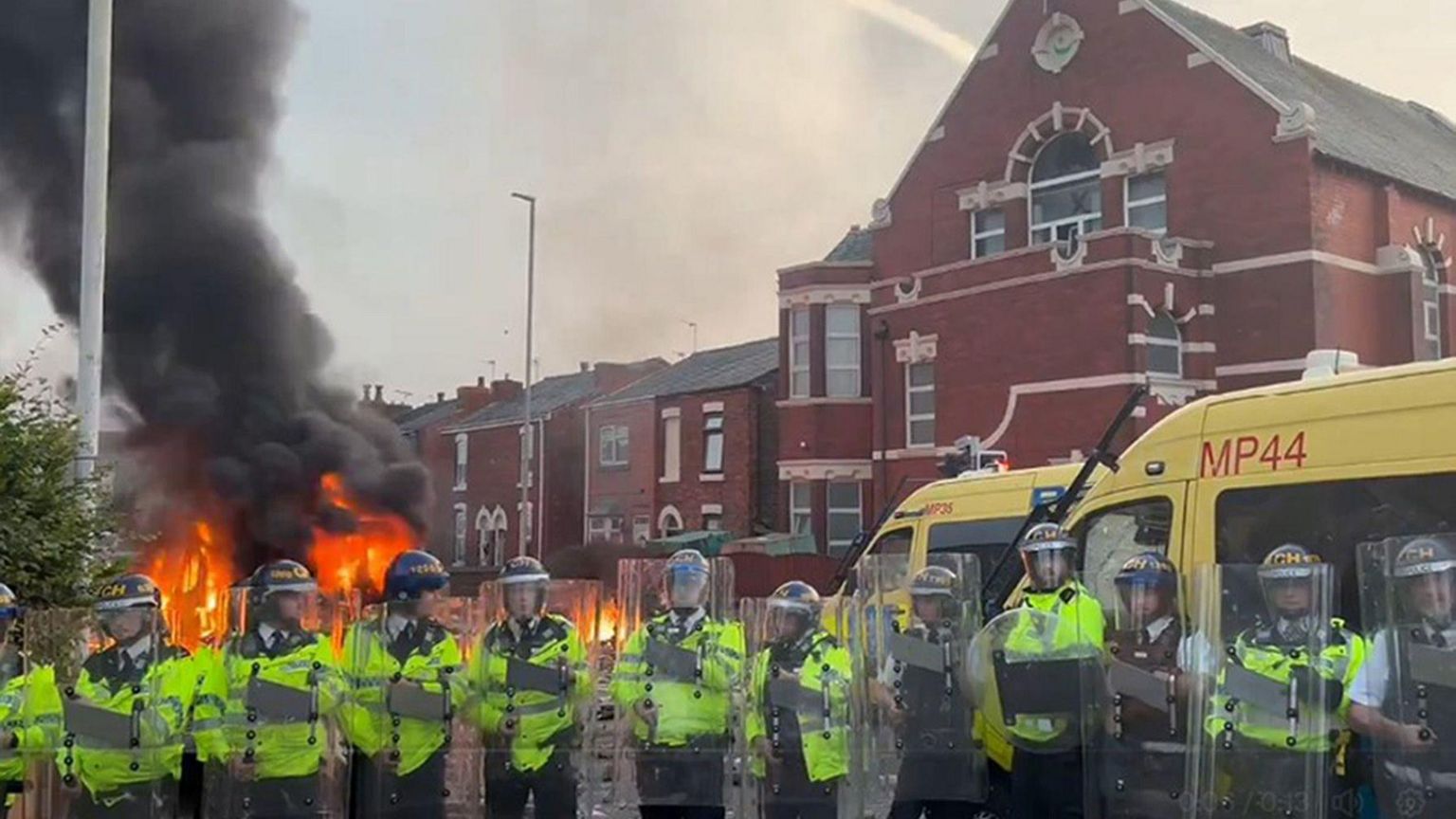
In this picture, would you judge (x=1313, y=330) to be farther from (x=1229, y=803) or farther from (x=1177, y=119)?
(x=1229, y=803)

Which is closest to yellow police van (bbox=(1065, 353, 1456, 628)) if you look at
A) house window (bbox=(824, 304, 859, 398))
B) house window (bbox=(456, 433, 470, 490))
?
house window (bbox=(824, 304, 859, 398))

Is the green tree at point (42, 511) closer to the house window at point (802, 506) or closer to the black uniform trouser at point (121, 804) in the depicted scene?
the black uniform trouser at point (121, 804)

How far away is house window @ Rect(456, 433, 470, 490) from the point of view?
4403cm

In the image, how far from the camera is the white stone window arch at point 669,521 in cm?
3484

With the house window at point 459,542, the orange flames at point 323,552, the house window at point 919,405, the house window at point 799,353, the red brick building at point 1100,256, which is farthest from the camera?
the house window at point 459,542

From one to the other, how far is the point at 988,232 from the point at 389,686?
74.9 feet

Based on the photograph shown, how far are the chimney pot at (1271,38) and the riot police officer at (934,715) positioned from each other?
25.6 meters

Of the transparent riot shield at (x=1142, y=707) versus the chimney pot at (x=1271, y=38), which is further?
the chimney pot at (x=1271, y=38)

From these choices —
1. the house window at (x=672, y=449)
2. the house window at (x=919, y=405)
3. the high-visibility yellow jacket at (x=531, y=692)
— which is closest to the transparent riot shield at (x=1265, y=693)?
the high-visibility yellow jacket at (x=531, y=692)

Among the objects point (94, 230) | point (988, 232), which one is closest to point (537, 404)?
point (988, 232)

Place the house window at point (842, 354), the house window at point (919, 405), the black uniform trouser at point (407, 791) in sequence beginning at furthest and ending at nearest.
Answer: the house window at point (842, 354)
the house window at point (919, 405)
the black uniform trouser at point (407, 791)

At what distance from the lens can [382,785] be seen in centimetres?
644

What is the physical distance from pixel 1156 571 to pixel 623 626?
260cm

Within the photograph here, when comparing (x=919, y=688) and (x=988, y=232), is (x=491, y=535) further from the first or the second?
(x=919, y=688)
